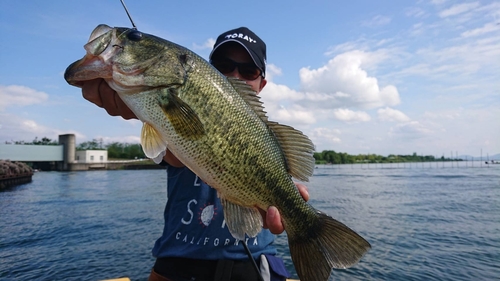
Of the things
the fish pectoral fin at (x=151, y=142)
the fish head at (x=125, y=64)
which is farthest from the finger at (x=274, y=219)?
the fish head at (x=125, y=64)

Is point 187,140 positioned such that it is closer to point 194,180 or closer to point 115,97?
point 115,97

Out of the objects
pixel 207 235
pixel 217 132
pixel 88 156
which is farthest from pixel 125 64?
pixel 88 156

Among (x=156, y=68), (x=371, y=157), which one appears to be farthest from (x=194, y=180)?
(x=371, y=157)

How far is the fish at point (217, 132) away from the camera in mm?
2084

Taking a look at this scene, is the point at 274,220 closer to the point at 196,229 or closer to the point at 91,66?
the point at 196,229

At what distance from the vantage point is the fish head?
2.06 m

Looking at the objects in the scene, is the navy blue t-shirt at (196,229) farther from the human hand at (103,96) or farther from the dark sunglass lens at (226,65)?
the dark sunglass lens at (226,65)

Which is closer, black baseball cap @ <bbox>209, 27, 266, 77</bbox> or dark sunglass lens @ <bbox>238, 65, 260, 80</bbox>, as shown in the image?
black baseball cap @ <bbox>209, 27, 266, 77</bbox>

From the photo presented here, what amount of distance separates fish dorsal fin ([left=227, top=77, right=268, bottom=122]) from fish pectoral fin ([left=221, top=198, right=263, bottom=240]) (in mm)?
710

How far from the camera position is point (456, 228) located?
1703cm

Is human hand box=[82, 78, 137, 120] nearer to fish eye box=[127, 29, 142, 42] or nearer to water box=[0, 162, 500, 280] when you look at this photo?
fish eye box=[127, 29, 142, 42]

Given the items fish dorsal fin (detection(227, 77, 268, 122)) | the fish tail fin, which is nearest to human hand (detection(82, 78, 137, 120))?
fish dorsal fin (detection(227, 77, 268, 122))

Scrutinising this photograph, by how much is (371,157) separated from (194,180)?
162998mm

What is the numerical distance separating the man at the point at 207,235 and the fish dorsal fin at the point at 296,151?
0.59 ft
